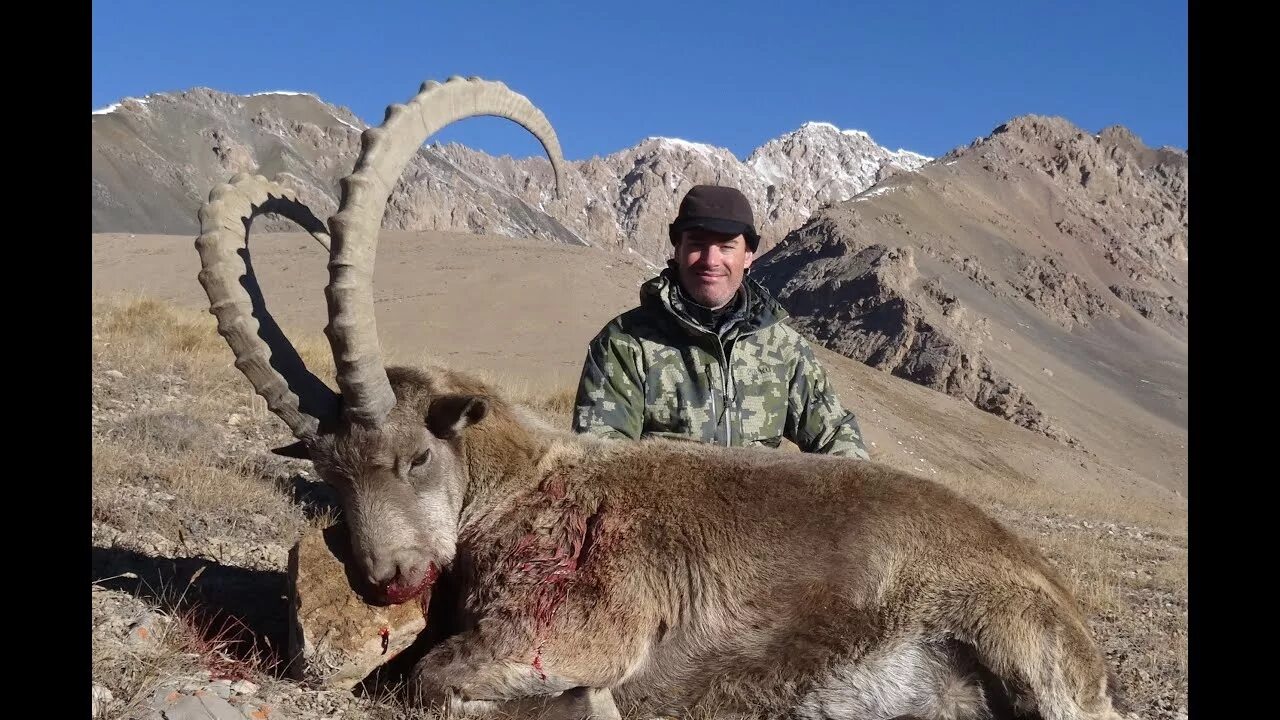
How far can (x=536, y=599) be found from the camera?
4.20m

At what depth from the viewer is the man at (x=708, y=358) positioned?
6.23 m

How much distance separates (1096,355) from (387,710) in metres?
63.5

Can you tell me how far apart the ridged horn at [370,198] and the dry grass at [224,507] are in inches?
59.0

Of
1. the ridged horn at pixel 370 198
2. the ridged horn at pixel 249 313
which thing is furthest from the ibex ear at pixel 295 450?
the ridged horn at pixel 370 198

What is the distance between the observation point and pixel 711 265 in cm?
633

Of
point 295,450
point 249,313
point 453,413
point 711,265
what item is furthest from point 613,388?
point 249,313

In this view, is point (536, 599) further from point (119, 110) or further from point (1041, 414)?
point (119, 110)

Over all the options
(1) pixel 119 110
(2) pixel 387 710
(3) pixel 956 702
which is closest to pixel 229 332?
(2) pixel 387 710

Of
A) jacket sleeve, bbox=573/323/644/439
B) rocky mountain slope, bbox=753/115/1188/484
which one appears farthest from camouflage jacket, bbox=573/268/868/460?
rocky mountain slope, bbox=753/115/1188/484

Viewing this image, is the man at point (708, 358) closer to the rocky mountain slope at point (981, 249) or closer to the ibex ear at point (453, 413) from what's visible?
the ibex ear at point (453, 413)

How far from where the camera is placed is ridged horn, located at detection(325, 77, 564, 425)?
3797mm

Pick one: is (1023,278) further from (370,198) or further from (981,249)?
Answer: (370,198)

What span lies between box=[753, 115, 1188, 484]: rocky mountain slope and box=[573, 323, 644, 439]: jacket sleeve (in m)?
34.4
